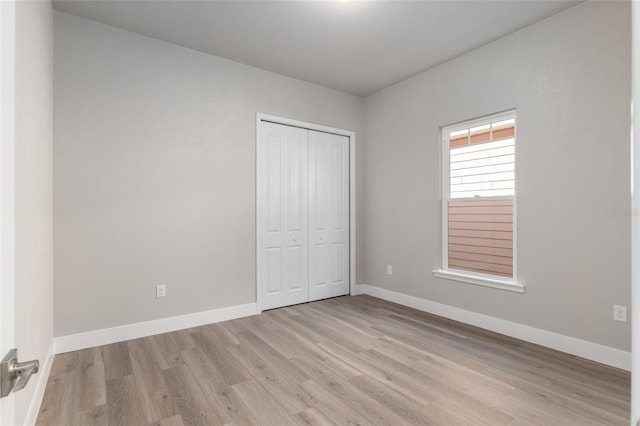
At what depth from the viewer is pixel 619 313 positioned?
253 centimetres

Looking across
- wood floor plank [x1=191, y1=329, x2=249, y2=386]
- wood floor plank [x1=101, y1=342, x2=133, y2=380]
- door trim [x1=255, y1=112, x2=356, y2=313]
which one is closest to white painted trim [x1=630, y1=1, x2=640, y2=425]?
wood floor plank [x1=191, y1=329, x2=249, y2=386]

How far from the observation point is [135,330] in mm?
3135

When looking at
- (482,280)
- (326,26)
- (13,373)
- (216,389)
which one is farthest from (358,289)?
(13,373)

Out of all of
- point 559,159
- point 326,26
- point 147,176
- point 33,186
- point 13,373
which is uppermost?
point 326,26

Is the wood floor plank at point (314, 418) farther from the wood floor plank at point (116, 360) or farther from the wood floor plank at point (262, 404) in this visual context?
the wood floor plank at point (116, 360)

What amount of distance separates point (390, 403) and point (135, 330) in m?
2.45

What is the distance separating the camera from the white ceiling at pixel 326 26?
9.04 ft

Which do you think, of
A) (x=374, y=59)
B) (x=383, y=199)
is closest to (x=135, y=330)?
(x=383, y=199)

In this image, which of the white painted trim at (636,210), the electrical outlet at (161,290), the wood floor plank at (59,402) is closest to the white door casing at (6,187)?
the white painted trim at (636,210)

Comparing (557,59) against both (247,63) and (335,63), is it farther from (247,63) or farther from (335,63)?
(247,63)

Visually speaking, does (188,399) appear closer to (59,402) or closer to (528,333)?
(59,402)

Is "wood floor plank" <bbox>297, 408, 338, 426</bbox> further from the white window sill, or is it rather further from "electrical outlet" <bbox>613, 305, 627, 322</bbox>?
"electrical outlet" <bbox>613, 305, 627, 322</bbox>

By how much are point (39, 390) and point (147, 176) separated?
1.89 metres

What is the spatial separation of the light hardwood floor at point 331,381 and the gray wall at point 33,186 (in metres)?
0.48
